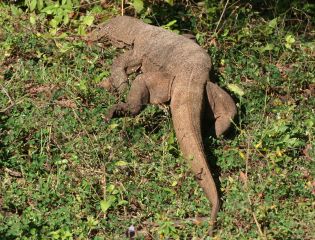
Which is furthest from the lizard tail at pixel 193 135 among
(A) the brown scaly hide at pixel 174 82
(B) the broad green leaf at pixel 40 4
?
(B) the broad green leaf at pixel 40 4

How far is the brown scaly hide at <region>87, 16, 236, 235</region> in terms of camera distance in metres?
5.81

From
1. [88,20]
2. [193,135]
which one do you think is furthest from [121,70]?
[193,135]

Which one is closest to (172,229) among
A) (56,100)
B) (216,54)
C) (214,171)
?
(214,171)

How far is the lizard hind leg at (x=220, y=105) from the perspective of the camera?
20.8ft

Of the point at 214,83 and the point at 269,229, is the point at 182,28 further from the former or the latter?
the point at 269,229

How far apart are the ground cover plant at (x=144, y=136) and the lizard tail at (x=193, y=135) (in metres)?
0.09

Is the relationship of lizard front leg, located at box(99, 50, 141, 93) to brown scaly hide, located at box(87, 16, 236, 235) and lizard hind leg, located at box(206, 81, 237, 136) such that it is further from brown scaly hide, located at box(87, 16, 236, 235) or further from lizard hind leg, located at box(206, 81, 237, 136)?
lizard hind leg, located at box(206, 81, 237, 136)

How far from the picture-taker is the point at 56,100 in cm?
653

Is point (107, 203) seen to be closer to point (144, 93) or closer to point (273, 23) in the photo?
point (144, 93)

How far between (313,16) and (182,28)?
5.07 ft

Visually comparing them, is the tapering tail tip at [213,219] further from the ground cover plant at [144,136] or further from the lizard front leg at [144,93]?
the lizard front leg at [144,93]

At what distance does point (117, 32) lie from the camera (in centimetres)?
756

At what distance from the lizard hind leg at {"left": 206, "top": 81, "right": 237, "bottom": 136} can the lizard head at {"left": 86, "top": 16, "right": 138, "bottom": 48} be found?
1.32 metres

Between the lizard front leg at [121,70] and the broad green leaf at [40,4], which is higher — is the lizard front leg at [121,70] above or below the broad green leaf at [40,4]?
below
